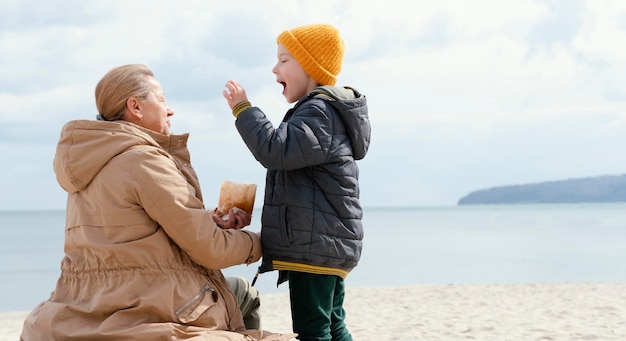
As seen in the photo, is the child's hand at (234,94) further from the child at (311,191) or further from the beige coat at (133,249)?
the beige coat at (133,249)

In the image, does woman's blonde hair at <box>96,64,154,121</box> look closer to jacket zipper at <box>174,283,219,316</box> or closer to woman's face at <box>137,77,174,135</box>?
woman's face at <box>137,77,174,135</box>

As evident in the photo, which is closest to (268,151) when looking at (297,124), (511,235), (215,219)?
(297,124)

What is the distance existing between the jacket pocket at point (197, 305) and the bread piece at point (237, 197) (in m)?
0.49

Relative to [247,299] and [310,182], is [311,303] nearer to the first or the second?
[247,299]

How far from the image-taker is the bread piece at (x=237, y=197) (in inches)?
140

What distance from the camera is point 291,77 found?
3.75 m

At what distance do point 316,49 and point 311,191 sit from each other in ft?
2.39

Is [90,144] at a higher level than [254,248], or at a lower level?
higher

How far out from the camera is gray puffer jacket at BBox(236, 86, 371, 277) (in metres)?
3.37

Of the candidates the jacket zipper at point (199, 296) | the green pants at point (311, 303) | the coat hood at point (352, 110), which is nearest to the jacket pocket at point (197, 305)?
the jacket zipper at point (199, 296)

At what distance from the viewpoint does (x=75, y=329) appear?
3.09 meters

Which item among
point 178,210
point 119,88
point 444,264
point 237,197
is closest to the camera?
point 178,210

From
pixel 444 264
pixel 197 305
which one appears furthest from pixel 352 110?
pixel 444 264

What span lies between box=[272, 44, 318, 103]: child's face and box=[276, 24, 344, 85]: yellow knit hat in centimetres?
3
